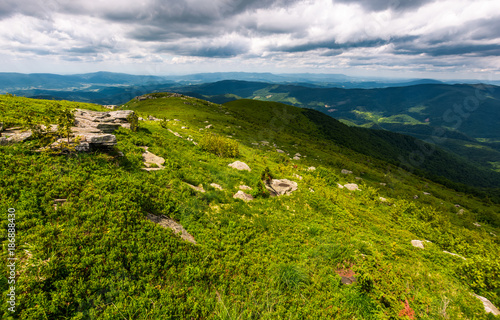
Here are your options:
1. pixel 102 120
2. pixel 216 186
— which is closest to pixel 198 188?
pixel 216 186

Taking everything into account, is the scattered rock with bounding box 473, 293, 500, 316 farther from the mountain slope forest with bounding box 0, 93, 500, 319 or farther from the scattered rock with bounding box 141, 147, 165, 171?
the scattered rock with bounding box 141, 147, 165, 171

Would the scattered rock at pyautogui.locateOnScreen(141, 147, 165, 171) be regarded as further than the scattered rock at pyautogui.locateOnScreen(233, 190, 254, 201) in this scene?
No

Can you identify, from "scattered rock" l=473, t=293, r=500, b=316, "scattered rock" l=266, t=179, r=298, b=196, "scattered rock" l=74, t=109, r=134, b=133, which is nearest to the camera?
"scattered rock" l=473, t=293, r=500, b=316

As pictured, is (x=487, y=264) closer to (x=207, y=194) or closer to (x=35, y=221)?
(x=207, y=194)

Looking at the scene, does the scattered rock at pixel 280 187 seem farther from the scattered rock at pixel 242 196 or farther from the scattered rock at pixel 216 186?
the scattered rock at pixel 216 186

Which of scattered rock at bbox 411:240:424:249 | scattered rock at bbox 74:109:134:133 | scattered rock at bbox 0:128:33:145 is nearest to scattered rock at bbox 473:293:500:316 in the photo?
scattered rock at bbox 411:240:424:249

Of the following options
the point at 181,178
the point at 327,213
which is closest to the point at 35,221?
the point at 181,178
